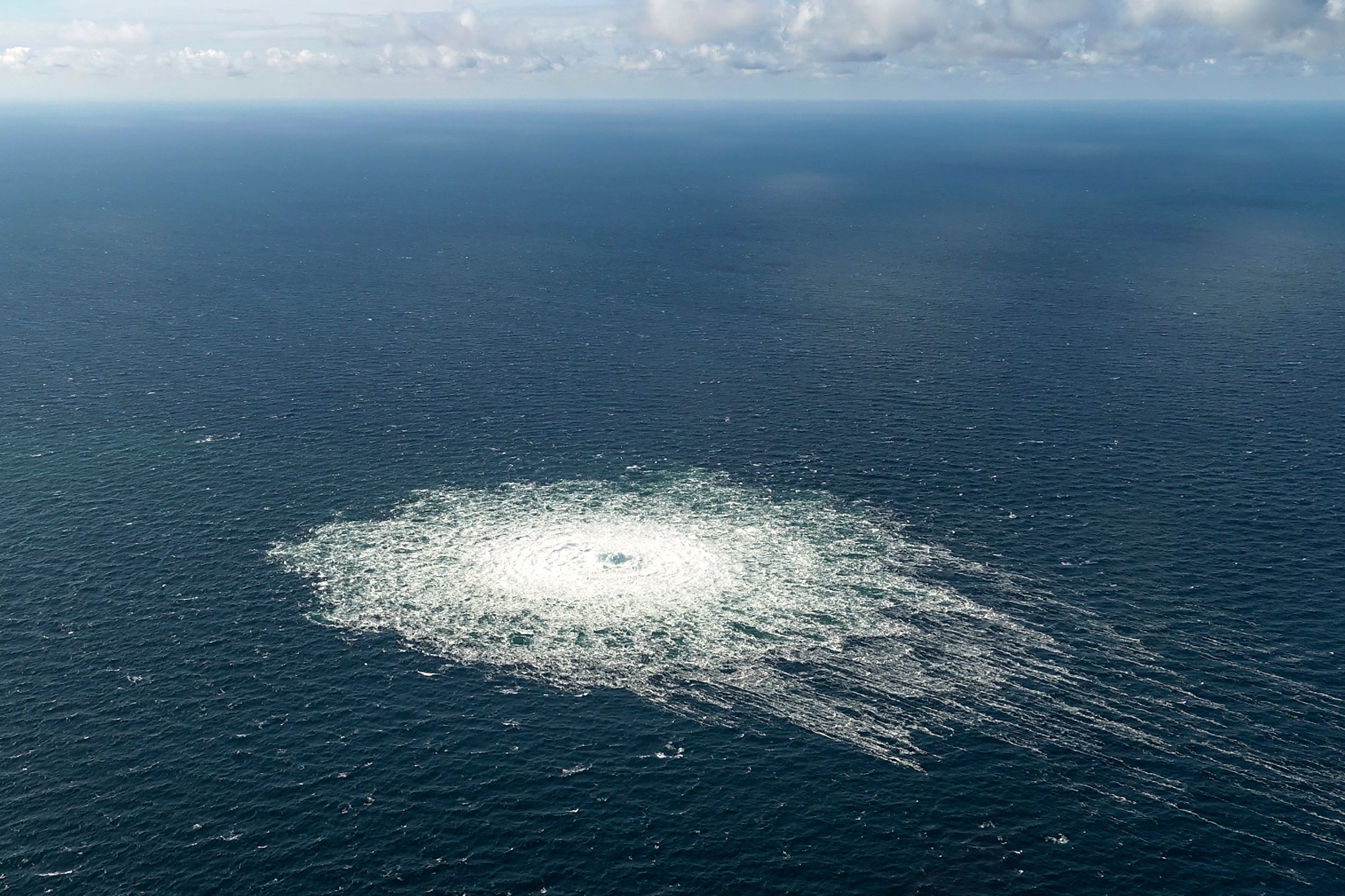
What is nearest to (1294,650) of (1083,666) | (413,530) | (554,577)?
(1083,666)

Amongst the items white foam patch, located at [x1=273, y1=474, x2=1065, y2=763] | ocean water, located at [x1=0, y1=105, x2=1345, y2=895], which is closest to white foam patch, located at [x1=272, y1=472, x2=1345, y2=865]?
white foam patch, located at [x1=273, y1=474, x2=1065, y2=763]

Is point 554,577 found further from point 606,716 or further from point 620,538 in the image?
point 606,716

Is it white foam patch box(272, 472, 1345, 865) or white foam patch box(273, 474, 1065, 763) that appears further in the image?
white foam patch box(273, 474, 1065, 763)

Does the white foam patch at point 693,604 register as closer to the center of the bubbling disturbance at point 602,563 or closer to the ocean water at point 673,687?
the center of the bubbling disturbance at point 602,563

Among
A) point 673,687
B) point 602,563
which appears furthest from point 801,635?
point 602,563

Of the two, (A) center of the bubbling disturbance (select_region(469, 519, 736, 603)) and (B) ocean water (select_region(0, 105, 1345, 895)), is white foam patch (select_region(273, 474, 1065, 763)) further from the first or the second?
(B) ocean water (select_region(0, 105, 1345, 895))

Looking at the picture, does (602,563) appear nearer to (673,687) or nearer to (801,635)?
(673,687)

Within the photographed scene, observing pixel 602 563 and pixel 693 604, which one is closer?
pixel 693 604

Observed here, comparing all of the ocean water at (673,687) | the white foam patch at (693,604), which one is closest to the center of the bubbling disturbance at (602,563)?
the white foam patch at (693,604)

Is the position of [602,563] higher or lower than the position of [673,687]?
higher
